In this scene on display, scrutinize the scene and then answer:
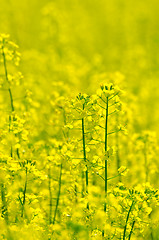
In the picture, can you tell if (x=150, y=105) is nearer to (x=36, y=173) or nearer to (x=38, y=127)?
(x=38, y=127)

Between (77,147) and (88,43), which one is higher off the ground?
(88,43)

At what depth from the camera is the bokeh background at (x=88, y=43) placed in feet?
29.8

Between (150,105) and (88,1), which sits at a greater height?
(88,1)

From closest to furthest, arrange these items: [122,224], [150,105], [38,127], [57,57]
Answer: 1. [122,224]
2. [38,127]
3. [150,105]
4. [57,57]

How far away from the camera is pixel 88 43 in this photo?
13.9 m

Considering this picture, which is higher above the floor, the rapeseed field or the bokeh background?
the bokeh background

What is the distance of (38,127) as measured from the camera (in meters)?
6.42

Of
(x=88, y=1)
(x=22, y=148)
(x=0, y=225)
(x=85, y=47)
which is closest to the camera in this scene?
(x=0, y=225)

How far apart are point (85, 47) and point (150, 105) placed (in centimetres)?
536

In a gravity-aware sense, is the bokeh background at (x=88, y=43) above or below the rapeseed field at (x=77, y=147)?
above

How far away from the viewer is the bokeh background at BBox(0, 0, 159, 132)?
908 centimetres

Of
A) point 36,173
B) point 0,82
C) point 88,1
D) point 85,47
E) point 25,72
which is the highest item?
point 88,1

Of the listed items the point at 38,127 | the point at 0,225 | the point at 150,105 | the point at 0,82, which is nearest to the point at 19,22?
the point at 150,105

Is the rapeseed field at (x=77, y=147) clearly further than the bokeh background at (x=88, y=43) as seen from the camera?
No
